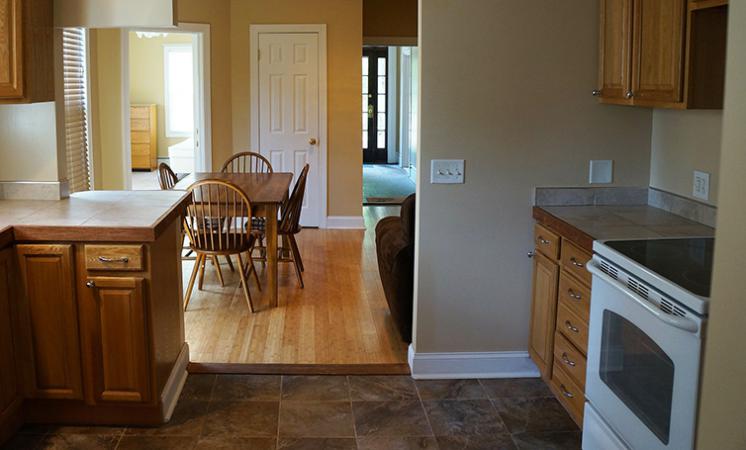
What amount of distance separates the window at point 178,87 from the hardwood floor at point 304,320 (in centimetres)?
717

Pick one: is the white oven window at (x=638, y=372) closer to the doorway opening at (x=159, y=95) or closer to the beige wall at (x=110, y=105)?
the beige wall at (x=110, y=105)

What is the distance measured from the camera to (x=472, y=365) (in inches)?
160

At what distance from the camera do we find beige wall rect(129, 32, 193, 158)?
13234mm

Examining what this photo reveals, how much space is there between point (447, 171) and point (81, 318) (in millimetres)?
1800

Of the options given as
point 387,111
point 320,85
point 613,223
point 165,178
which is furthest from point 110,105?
point 387,111

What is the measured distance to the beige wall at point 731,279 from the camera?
158cm

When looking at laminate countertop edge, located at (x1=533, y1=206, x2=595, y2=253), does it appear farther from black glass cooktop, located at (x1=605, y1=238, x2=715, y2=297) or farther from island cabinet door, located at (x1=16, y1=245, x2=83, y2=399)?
island cabinet door, located at (x1=16, y1=245, x2=83, y2=399)

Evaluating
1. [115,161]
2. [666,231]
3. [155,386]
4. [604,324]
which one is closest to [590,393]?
[604,324]

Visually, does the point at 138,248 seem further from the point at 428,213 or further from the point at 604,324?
the point at 604,324

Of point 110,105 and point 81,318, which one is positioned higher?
point 110,105

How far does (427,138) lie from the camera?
3.83 m

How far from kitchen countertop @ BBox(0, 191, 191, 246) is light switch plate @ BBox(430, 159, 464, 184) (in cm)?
125

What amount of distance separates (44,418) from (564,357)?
229 cm

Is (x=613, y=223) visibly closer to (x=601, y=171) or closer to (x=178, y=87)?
(x=601, y=171)
